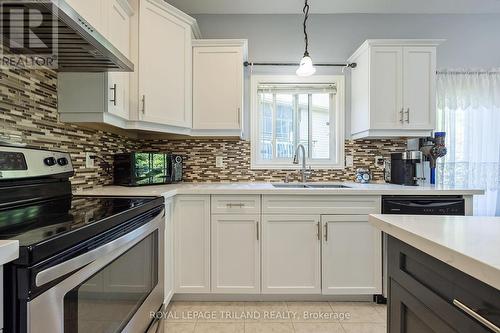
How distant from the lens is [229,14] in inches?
107

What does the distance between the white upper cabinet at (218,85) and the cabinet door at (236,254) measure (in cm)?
83

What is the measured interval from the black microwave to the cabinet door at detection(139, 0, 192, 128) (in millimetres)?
291

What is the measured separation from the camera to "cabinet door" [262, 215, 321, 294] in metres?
2.09

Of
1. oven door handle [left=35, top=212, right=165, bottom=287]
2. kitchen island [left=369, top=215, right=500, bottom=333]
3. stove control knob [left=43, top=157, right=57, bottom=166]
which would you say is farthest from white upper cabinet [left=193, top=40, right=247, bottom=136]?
kitchen island [left=369, top=215, right=500, bottom=333]

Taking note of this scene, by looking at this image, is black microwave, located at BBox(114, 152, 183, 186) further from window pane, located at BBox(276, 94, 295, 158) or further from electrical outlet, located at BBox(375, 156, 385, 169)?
electrical outlet, located at BBox(375, 156, 385, 169)

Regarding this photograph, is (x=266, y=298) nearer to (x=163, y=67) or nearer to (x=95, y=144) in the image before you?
(x=95, y=144)

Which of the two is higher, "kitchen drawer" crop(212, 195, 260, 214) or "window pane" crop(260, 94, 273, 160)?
"window pane" crop(260, 94, 273, 160)

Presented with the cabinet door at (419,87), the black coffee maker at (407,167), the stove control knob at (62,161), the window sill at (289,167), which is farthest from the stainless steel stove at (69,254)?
the cabinet door at (419,87)

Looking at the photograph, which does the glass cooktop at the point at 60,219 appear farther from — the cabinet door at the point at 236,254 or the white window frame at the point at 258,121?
the white window frame at the point at 258,121

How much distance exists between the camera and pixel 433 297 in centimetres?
74

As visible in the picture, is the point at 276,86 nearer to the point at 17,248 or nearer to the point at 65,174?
the point at 65,174

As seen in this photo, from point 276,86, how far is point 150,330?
7.36 feet

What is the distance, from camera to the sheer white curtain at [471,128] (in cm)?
268

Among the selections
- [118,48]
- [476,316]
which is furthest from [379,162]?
[118,48]
